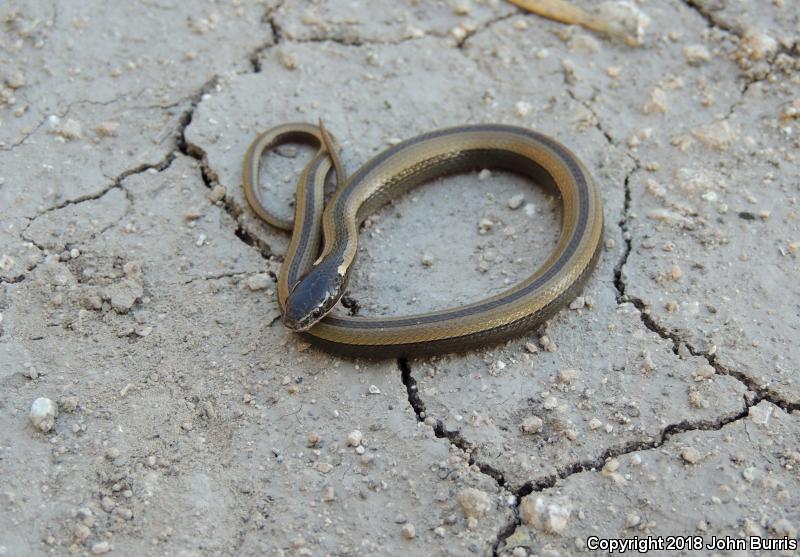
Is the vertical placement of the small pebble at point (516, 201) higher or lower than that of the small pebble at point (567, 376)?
higher

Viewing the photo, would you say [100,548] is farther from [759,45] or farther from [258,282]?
[759,45]

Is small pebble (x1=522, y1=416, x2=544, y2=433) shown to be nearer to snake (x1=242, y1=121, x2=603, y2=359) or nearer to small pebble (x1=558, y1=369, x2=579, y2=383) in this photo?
small pebble (x1=558, y1=369, x2=579, y2=383)

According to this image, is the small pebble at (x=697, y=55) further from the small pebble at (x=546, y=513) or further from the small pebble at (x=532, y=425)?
the small pebble at (x=546, y=513)

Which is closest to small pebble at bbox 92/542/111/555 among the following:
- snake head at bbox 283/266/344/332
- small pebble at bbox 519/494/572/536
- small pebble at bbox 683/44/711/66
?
snake head at bbox 283/266/344/332

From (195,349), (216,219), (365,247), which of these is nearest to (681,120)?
(365,247)

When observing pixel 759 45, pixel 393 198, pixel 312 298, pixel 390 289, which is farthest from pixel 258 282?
pixel 759 45

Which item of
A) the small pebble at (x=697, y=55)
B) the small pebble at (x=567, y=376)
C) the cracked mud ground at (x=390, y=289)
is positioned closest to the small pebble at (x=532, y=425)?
the cracked mud ground at (x=390, y=289)
